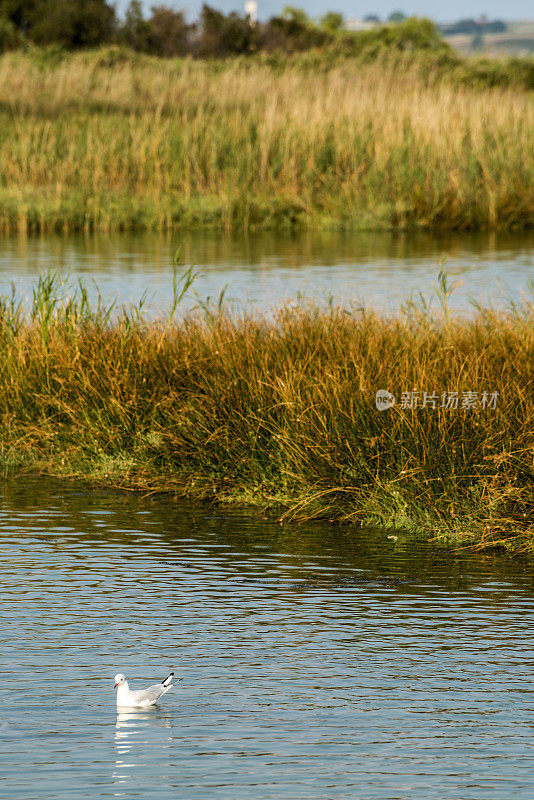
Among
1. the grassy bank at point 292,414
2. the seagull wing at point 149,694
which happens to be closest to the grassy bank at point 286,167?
the grassy bank at point 292,414

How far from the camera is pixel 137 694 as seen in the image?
4.51 metres

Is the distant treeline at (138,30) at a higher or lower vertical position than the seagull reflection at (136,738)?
higher

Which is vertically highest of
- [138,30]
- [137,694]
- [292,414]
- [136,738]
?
[138,30]

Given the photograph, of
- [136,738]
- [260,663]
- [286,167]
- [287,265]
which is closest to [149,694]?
[136,738]

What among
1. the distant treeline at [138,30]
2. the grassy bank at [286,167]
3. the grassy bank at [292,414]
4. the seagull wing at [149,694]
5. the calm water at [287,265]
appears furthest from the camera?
the distant treeline at [138,30]

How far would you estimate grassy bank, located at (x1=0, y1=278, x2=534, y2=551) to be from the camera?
290 inches

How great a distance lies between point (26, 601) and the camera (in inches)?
237

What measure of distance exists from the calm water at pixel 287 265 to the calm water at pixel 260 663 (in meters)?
5.78

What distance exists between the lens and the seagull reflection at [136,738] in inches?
169

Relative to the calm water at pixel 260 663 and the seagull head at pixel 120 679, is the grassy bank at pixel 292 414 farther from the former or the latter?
the seagull head at pixel 120 679

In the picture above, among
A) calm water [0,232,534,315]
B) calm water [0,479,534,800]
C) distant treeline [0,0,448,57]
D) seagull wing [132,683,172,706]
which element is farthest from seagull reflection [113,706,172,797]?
distant treeline [0,0,448,57]

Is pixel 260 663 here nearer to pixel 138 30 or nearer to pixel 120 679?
pixel 120 679

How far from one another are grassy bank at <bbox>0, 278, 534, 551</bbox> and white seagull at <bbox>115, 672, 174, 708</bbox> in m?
2.77

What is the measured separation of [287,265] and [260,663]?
1218cm
